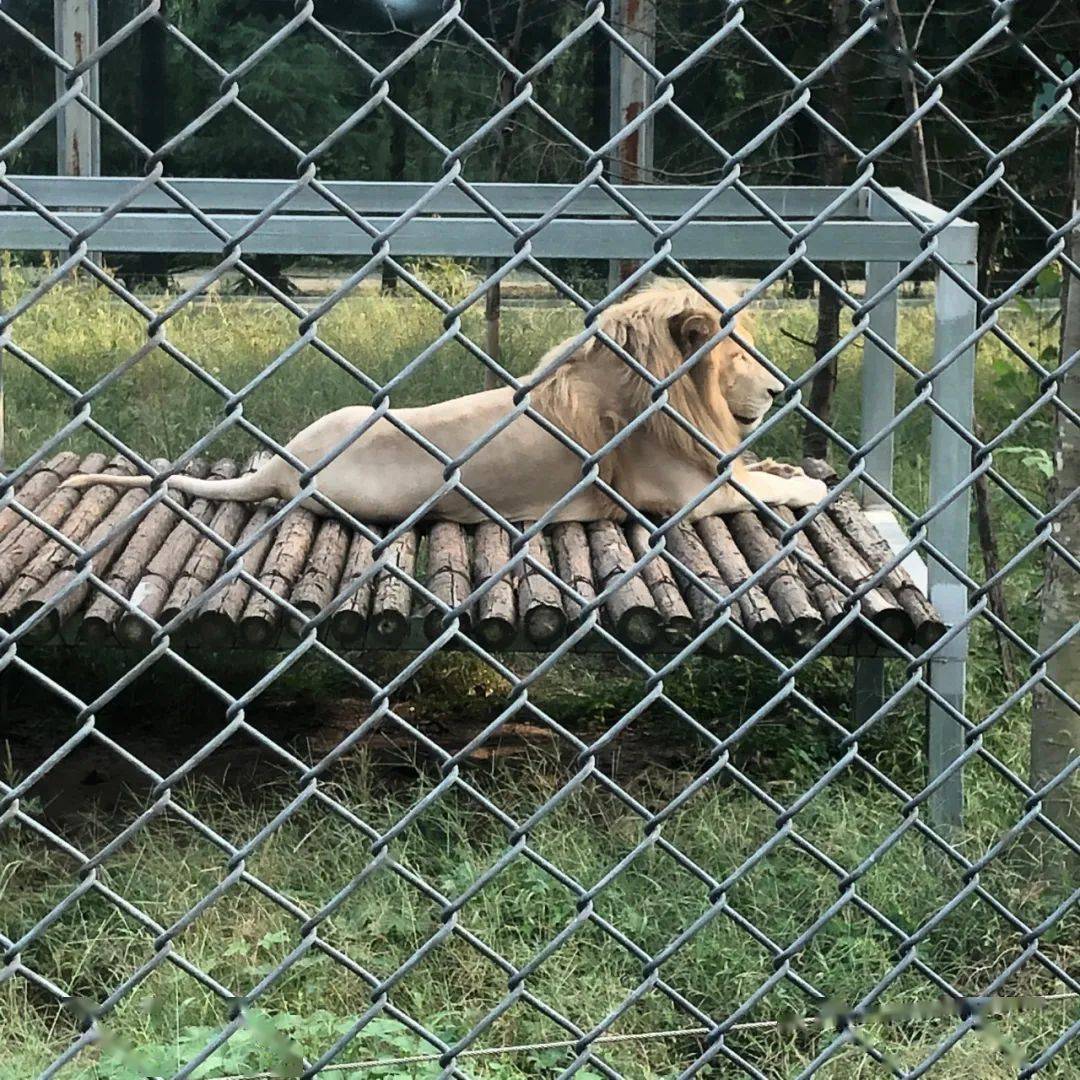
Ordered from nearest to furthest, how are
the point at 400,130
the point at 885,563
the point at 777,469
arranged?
the point at 885,563, the point at 777,469, the point at 400,130

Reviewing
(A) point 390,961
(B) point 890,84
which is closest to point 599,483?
(A) point 390,961

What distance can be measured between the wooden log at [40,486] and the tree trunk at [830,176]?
270cm

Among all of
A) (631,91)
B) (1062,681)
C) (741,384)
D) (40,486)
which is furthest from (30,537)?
(631,91)

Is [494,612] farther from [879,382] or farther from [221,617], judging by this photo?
[879,382]

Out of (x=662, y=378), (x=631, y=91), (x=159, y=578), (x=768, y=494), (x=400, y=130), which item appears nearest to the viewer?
(x=159, y=578)

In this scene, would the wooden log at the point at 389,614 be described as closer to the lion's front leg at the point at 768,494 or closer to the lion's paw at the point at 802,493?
the lion's front leg at the point at 768,494

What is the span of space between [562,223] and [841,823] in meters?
1.54

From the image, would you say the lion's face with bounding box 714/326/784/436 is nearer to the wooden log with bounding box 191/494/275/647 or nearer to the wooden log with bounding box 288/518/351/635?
the wooden log with bounding box 288/518/351/635

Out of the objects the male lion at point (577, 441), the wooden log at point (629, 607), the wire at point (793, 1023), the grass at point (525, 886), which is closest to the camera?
the wire at point (793, 1023)

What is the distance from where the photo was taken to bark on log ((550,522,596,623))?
13.2 ft

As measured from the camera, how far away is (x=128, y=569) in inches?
169

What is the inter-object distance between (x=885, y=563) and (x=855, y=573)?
526mm

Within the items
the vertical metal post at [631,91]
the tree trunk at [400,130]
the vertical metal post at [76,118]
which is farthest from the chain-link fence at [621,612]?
the vertical metal post at [76,118]

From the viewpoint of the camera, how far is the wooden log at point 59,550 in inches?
158
